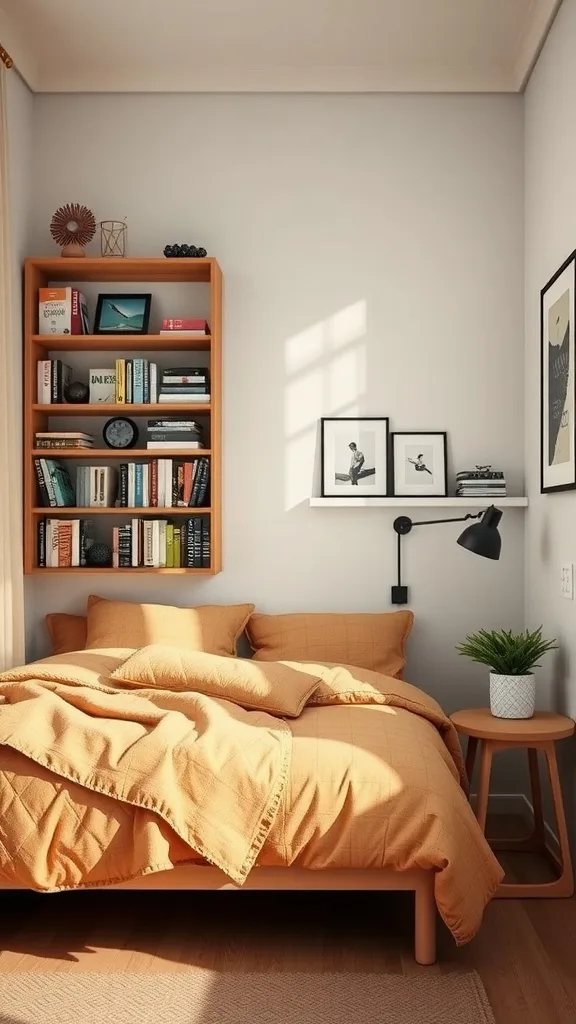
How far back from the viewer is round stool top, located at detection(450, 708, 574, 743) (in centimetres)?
307

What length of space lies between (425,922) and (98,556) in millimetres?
A: 1954

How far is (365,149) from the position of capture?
4066mm

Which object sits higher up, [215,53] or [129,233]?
[215,53]

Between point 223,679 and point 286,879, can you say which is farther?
point 223,679

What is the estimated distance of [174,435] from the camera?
388 centimetres

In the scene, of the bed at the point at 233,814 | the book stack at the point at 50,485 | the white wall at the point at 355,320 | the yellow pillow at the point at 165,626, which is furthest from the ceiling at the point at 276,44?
the bed at the point at 233,814

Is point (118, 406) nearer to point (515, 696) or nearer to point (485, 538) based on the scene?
point (485, 538)

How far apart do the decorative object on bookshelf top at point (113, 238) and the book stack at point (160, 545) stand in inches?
43.3

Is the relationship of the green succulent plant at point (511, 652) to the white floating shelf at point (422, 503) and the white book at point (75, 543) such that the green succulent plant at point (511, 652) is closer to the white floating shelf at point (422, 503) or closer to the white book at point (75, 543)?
the white floating shelf at point (422, 503)

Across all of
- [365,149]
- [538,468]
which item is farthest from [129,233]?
[538,468]

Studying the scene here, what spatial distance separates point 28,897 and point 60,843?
24.0 inches

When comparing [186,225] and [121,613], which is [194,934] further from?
[186,225]

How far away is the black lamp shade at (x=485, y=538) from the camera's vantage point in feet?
11.3

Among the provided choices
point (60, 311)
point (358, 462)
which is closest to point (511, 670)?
point (358, 462)
